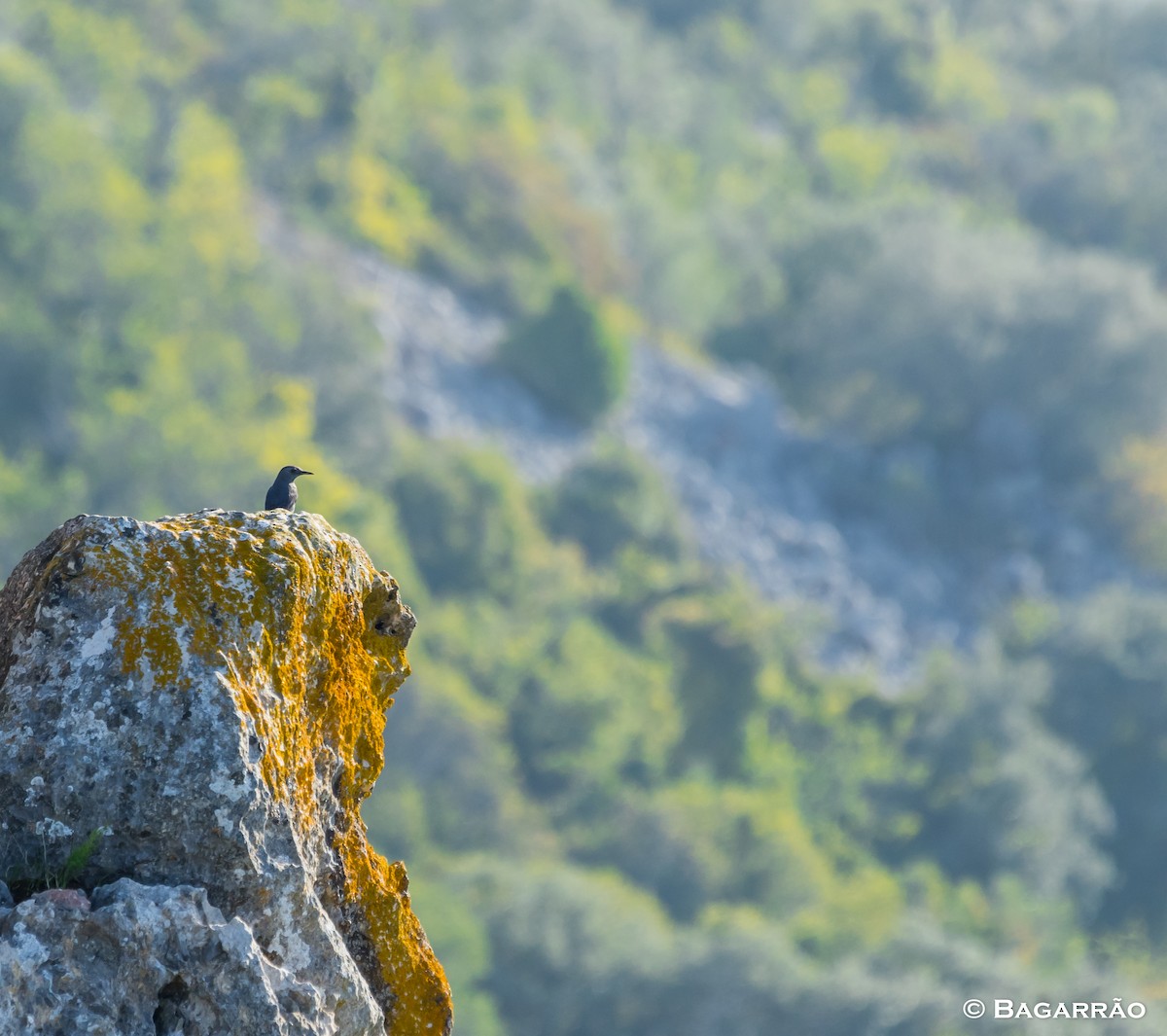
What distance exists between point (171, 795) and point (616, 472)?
319 feet

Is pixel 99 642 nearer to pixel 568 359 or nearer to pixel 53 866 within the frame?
pixel 53 866

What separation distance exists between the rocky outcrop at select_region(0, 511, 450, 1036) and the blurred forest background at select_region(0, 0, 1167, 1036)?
5881cm

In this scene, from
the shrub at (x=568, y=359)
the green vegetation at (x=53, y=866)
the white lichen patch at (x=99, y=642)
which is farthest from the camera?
the shrub at (x=568, y=359)

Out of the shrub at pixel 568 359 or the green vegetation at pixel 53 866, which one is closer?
the green vegetation at pixel 53 866

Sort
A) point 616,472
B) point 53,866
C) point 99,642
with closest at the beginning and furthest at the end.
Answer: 1. point 53,866
2. point 99,642
3. point 616,472

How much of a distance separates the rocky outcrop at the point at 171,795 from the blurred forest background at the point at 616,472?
193 ft

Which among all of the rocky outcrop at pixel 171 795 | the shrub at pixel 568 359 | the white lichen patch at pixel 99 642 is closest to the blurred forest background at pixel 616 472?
the shrub at pixel 568 359

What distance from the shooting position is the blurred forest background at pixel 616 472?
83188 mm

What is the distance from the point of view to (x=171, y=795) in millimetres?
9414

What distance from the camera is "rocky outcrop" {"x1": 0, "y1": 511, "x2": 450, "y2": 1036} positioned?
9.08 metres

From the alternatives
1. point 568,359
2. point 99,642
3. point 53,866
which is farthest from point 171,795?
Answer: point 568,359

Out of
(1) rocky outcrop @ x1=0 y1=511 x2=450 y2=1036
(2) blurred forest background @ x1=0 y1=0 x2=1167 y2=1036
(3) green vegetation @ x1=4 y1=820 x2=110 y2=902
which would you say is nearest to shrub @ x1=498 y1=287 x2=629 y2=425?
(2) blurred forest background @ x1=0 y1=0 x2=1167 y2=1036

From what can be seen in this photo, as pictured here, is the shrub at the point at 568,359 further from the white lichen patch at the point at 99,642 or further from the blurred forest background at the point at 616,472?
the white lichen patch at the point at 99,642

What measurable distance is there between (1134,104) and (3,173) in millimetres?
100236
